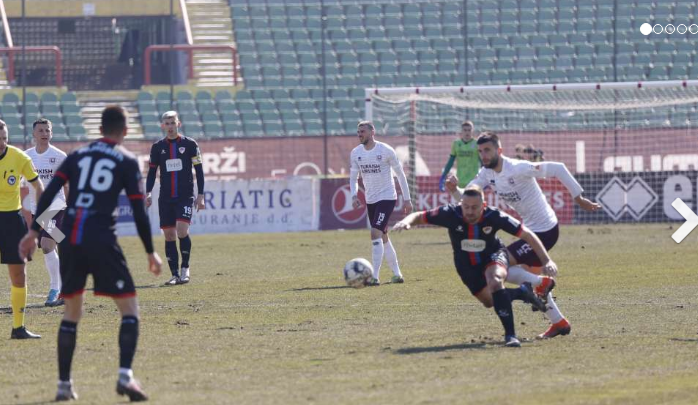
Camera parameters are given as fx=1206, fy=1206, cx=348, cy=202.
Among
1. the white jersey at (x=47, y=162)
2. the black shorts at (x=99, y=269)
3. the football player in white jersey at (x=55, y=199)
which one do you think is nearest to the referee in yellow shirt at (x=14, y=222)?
the football player in white jersey at (x=55, y=199)

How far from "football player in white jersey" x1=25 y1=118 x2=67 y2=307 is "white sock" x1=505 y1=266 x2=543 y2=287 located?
19.4ft

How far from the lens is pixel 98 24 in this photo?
41.1 meters

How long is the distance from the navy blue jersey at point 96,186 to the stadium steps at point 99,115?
88.1 feet

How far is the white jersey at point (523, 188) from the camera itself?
1135cm

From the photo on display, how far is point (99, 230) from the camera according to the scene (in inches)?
330

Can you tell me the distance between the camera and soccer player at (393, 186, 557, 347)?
10.3 meters

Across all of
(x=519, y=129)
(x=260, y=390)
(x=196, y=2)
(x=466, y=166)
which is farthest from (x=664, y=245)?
(x=196, y=2)

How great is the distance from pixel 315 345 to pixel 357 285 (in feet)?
5.32

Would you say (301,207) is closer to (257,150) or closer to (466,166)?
(257,150)

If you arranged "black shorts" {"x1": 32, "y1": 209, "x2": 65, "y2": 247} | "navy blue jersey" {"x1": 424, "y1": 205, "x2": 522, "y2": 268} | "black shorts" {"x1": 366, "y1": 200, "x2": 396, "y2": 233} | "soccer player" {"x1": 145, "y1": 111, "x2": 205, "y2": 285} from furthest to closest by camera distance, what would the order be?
"soccer player" {"x1": 145, "y1": 111, "x2": 205, "y2": 285}, "black shorts" {"x1": 366, "y1": 200, "x2": 396, "y2": 233}, "black shorts" {"x1": 32, "y1": 209, "x2": 65, "y2": 247}, "navy blue jersey" {"x1": 424, "y1": 205, "x2": 522, "y2": 268}

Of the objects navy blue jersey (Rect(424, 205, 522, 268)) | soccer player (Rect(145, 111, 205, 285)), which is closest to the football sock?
navy blue jersey (Rect(424, 205, 522, 268))

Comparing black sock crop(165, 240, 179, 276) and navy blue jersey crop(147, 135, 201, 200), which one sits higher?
navy blue jersey crop(147, 135, 201, 200)

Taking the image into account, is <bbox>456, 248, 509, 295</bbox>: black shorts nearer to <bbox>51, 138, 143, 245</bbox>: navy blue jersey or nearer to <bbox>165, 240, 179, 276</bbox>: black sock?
<bbox>51, 138, 143, 245</bbox>: navy blue jersey

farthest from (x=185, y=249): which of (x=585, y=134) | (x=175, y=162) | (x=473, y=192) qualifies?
(x=585, y=134)
